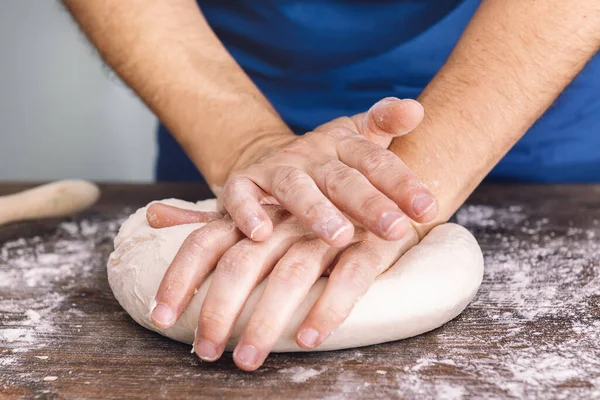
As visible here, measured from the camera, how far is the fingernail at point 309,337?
2.46 feet

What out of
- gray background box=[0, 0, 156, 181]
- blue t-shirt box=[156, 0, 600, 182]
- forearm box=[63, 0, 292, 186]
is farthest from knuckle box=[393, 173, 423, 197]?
gray background box=[0, 0, 156, 181]

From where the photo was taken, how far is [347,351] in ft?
2.70

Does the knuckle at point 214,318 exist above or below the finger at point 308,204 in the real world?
below

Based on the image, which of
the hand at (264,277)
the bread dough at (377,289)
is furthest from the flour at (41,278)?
the hand at (264,277)

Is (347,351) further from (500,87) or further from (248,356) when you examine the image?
(500,87)

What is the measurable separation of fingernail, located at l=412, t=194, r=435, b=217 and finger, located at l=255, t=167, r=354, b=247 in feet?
0.27

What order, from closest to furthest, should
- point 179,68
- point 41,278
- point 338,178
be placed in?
point 338,178
point 41,278
point 179,68

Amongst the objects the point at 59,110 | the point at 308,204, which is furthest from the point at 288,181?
the point at 59,110

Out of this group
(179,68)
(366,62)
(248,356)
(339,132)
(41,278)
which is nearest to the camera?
(248,356)

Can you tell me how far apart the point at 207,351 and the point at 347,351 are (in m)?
0.18

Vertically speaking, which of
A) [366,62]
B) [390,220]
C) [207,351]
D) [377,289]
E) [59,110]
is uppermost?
[366,62]

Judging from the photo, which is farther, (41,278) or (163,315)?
(41,278)

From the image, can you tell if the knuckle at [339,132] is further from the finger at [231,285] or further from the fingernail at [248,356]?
the fingernail at [248,356]

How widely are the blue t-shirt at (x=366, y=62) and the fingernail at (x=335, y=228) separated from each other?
764mm
